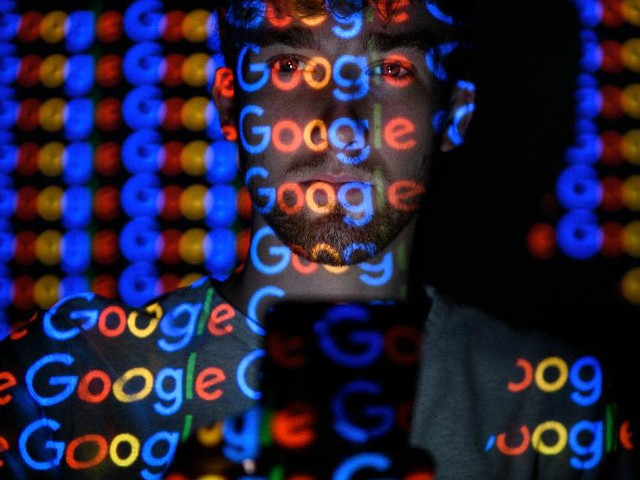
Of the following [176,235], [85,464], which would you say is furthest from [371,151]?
[176,235]

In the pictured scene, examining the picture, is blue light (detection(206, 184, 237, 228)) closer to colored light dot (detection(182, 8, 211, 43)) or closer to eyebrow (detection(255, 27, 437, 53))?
colored light dot (detection(182, 8, 211, 43))

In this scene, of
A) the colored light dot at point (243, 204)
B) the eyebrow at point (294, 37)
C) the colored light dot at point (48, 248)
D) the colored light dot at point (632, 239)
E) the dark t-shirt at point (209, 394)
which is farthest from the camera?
the colored light dot at point (48, 248)

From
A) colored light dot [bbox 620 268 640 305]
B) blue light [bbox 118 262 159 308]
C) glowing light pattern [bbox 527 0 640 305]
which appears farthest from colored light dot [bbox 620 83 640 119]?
blue light [bbox 118 262 159 308]

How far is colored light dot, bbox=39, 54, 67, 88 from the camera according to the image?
182cm

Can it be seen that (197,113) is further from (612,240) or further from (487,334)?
(612,240)

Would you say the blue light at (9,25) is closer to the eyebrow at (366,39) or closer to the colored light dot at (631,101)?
the eyebrow at (366,39)

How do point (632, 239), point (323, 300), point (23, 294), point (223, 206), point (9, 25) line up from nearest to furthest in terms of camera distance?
point (323, 300) → point (632, 239) → point (223, 206) → point (23, 294) → point (9, 25)

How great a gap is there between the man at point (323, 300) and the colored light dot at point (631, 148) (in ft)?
2.43

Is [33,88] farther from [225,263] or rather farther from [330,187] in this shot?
[330,187]

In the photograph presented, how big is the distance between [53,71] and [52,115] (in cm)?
15

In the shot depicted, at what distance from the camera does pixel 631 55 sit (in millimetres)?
1614

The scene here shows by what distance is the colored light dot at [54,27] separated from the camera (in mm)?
1845

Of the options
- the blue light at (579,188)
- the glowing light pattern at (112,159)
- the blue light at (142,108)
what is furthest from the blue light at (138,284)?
the blue light at (579,188)

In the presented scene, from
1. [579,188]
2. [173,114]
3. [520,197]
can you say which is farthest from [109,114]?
[579,188]
